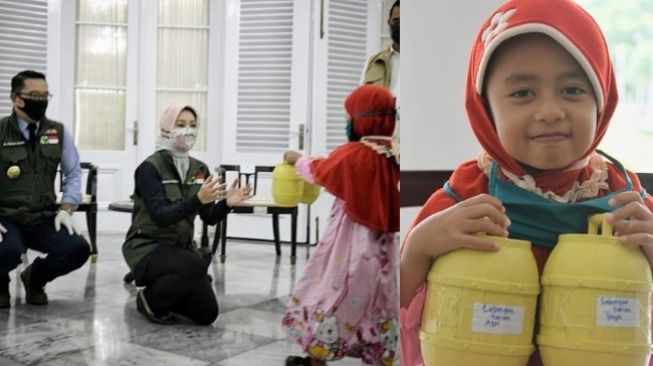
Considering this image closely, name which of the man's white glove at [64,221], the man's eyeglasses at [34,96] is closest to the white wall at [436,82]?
the man's eyeglasses at [34,96]

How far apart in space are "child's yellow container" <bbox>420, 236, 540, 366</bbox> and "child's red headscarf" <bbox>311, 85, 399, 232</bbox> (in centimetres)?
42

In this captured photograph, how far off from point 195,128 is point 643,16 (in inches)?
43.8

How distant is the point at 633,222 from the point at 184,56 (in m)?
1.26

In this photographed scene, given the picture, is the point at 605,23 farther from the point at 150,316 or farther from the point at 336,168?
the point at 150,316

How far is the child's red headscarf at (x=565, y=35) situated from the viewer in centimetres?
41

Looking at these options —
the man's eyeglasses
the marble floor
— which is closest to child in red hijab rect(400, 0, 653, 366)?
the marble floor

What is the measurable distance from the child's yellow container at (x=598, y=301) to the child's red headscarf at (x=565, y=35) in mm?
71

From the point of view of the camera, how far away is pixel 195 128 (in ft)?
4.62

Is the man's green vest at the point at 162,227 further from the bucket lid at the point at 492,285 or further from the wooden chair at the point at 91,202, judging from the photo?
the bucket lid at the point at 492,285

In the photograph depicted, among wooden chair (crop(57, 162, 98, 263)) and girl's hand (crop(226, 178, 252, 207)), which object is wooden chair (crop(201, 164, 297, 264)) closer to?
girl's hand (crop(226, 178, 252, 207))

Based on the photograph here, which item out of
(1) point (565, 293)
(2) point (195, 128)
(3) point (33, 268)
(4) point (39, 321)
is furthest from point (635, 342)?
(3) point (33, 268)

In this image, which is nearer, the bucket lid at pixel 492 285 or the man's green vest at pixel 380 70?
the bucket lid at pixel 492 285

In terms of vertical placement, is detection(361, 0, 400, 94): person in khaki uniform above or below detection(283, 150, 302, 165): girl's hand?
above

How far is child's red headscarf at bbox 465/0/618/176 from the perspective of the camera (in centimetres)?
41
